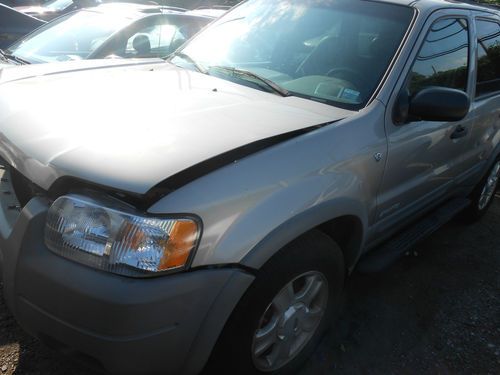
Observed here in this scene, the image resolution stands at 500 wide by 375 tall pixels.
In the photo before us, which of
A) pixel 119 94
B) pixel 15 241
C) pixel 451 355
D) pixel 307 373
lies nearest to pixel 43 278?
→ pixel 15 241

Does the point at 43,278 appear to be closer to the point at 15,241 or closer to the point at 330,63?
the point at 15,241

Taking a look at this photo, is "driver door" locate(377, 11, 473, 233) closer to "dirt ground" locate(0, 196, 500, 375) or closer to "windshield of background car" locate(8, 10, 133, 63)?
"dirt ground" locate(0, 196, 500, 375)

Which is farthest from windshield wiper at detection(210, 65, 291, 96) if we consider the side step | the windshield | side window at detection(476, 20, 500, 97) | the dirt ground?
the windshield

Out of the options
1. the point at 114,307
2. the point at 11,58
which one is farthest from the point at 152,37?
the point at 114,307

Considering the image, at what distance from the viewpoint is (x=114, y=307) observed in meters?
1.52

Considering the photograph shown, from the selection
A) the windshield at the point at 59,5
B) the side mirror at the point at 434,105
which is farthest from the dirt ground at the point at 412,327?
the windshield at the point at 59,5

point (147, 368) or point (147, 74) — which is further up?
point (147, 74)

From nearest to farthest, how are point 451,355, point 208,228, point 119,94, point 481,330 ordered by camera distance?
point 208,228
point 119,94
point 451,355
point 481,330

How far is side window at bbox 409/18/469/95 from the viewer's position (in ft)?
8.65

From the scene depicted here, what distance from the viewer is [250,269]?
1722mm

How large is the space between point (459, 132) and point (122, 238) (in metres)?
2.40

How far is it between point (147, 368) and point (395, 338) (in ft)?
5.29

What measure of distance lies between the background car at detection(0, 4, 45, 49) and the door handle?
566 cm

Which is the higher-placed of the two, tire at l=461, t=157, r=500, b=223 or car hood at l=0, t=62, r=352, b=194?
car hood at l=0, t=62, r=352, b=194
